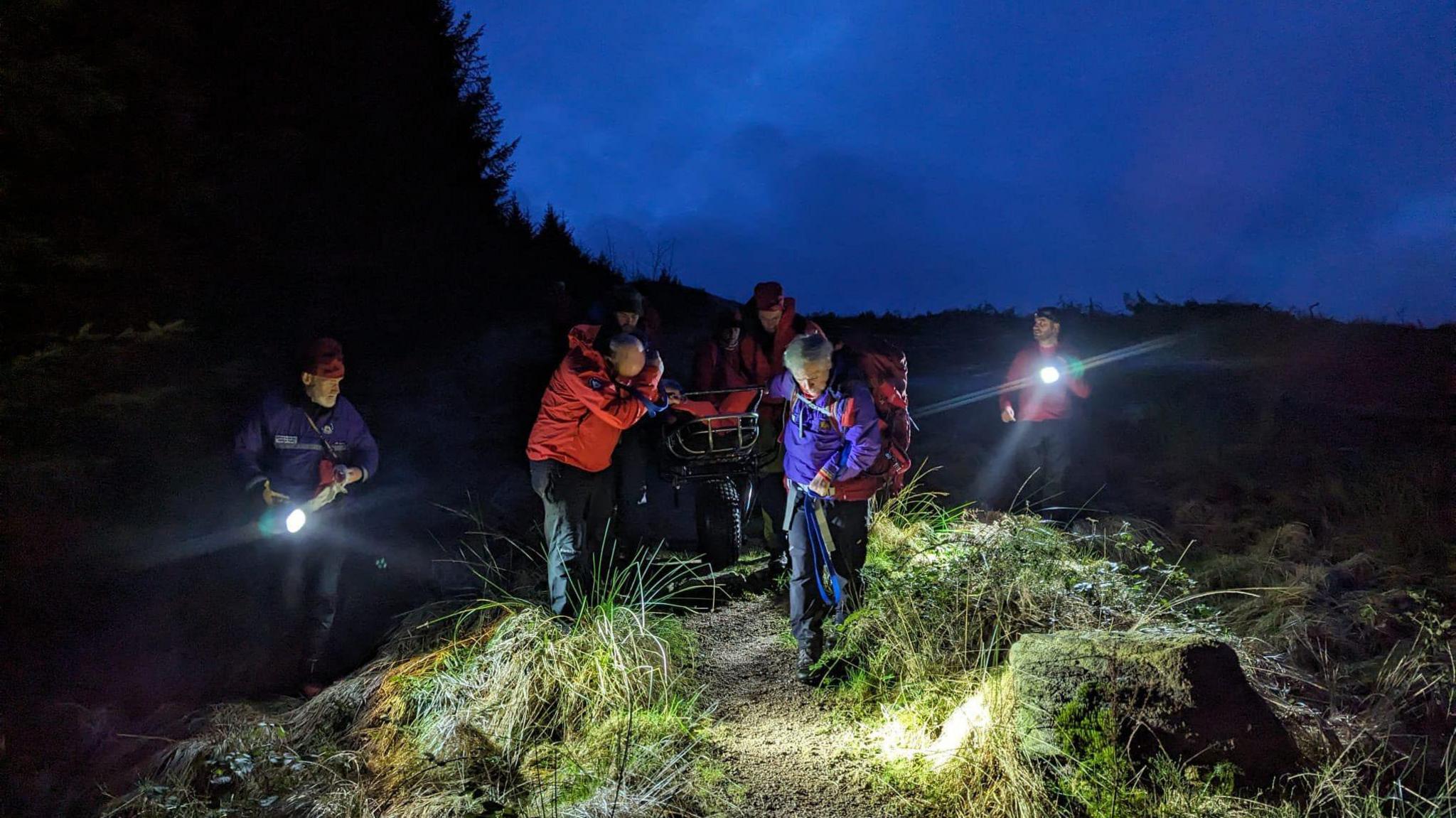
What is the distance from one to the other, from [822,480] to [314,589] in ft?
10.4

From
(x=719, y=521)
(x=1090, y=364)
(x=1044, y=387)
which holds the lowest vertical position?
(x=719, y=521)

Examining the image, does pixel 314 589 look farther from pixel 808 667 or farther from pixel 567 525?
pixel 808 667

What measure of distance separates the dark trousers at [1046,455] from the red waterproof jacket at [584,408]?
438cm

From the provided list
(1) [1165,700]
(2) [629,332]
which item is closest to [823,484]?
(1) [1165,700]

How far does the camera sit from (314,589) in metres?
4.59

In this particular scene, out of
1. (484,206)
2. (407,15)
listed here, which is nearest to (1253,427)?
(484,206)

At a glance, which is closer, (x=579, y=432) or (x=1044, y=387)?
(x=579, y=432)

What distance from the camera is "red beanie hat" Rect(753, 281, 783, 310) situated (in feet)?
19.2

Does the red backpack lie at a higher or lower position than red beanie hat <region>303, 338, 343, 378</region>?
lower

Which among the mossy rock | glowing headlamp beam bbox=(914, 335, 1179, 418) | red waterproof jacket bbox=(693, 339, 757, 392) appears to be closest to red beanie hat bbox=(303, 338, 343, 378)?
red waterproof jacket bbox=(693, 339, 757, 392)

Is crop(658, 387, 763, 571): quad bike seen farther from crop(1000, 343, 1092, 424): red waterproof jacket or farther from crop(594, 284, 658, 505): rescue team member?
crop(1000, 343, 1092, 424): red waterproof jacket

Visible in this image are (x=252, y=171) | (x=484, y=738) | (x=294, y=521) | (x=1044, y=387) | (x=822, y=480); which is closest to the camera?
(x=484, y=738)

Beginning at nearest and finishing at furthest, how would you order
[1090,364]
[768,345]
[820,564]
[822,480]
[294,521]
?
1. [822,480]
2. [820,564]
3. [294,521]
4. [768,345]
5. [1090,364]

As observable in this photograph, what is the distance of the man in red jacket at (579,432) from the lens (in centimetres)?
449
